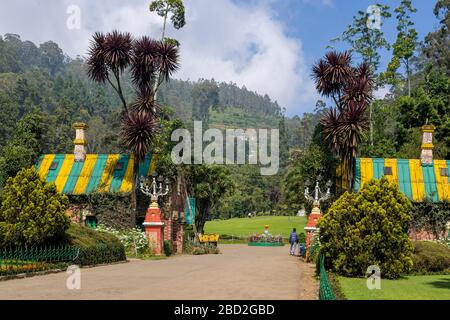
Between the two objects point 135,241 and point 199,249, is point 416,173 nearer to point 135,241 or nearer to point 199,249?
point 199,249

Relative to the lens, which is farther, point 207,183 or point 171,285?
point 207,183

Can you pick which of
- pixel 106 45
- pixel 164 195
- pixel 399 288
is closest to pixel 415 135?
pixel 164 195

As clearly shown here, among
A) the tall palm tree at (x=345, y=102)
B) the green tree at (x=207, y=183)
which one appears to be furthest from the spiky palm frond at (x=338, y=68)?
the green tree at (x=207, y=183)

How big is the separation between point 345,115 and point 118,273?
17.1m

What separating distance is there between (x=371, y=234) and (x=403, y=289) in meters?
3.53

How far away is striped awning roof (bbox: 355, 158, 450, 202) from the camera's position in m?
32.8

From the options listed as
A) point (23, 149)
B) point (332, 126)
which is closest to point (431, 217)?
point (332, 126)

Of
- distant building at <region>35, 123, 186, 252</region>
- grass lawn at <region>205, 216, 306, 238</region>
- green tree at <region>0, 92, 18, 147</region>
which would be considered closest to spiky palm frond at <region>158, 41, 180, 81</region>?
distant building at <region>35, 123, 186, 252</region>

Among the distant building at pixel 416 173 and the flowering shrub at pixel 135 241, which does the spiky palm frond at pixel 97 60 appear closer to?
the flowering shrub at pixel 135 241

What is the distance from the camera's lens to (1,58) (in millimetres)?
185250

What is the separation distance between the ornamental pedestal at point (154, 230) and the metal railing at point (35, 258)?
9192mm

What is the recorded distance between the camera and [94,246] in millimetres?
22828

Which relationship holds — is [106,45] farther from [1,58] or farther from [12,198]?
[1,58]

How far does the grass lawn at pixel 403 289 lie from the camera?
1359 centimetres
